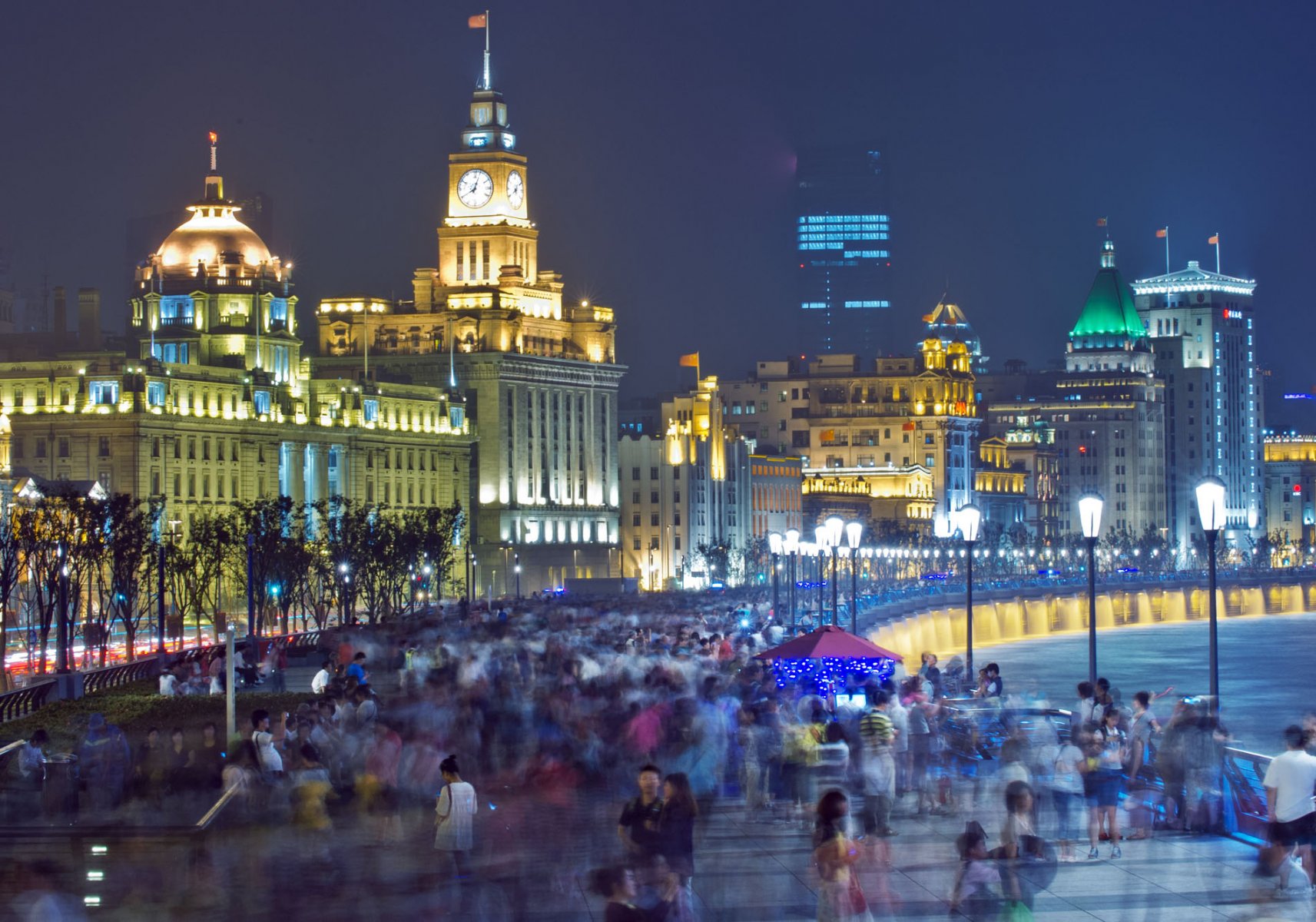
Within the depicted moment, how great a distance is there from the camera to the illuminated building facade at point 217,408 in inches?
4444

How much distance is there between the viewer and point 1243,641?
142 m

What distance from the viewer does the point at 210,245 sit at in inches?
5207

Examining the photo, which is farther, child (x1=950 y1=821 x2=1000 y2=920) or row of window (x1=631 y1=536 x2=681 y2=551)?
row of window (x1=631 y1=536 x2=681 y2=551)

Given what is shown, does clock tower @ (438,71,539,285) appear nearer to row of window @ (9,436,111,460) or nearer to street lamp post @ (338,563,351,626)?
row of window @ (9,436,111,460)

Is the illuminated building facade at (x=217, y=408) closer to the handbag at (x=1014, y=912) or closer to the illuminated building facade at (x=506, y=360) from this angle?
the illuminated building facade at (x=506, y=360)

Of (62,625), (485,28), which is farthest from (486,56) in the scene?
(62,625)

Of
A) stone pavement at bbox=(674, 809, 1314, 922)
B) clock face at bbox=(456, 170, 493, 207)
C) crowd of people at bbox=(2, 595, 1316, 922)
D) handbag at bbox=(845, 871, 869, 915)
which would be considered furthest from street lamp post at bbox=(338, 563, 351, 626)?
handbag at bbox=(845, 871, 869, 915)

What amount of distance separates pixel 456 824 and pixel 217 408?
10305cm

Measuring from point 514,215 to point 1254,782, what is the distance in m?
145

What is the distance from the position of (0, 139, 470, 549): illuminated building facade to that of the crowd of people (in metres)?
75.2

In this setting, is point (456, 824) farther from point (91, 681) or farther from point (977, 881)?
point (91, 681)

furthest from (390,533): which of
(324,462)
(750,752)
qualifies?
(750,752)

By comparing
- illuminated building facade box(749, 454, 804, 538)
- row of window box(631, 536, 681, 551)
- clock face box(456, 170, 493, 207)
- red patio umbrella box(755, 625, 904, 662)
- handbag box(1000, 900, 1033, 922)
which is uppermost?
clock face box(456, 170, 493, 207)

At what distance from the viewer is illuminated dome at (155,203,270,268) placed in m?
132
